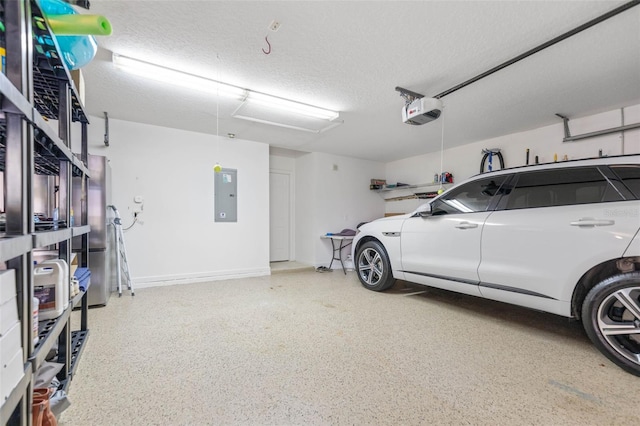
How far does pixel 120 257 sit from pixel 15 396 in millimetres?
3597

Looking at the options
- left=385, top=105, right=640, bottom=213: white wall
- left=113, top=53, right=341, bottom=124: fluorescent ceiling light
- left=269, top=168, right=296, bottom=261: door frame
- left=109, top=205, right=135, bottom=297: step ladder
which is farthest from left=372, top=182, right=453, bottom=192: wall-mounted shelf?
left=109, top=205, right=135, bottom=297: step ladder

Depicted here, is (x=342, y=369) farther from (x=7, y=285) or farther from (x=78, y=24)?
(x=78, y=24)

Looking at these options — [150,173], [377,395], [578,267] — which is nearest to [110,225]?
[150,173]

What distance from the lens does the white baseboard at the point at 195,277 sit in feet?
12.8

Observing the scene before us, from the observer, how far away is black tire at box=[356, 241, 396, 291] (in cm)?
359

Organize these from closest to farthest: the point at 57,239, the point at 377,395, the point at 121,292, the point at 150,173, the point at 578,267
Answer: the point at 57,239 < the point at 377,395 < the point at 578,267 < the point at 121,292 < the point at 150,173

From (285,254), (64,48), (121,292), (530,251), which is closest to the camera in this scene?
(64,48)

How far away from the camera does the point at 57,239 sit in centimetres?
115

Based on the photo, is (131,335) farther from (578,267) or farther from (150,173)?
(578,267)

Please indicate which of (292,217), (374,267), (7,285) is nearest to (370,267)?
(374,267)

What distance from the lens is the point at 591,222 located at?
194 cm

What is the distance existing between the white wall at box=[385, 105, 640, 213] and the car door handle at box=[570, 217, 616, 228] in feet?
7.38

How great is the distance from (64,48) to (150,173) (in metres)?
2.90

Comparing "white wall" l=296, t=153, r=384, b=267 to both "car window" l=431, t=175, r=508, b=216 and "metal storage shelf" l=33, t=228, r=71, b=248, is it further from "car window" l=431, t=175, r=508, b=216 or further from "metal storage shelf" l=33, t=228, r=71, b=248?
"metal storage shelf" l=33, t=228, r=71, b=248
